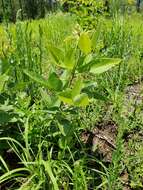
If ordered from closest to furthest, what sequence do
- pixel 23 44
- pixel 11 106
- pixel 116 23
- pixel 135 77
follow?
pixel 11 106, pixel 23 44, pixel 135 77, pixel 116 23

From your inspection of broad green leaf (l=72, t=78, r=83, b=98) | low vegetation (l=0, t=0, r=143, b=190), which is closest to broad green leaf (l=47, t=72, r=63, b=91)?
low vegetation (l=0, t=0, r=143, b=190)

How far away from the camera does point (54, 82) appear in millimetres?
1602

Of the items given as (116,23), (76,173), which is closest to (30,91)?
(76,173)

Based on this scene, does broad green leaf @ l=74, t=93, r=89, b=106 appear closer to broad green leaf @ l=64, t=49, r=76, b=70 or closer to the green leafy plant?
the green leafy plant

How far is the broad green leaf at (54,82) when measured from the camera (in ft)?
5.23

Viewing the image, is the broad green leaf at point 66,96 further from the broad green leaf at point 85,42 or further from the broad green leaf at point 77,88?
the broad green leaf at point 85,42

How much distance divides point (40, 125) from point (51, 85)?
1.02 feet

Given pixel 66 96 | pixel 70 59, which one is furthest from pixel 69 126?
pixel 70 59

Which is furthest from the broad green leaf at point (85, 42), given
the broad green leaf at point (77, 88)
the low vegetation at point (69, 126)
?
the broad green leaf at point (77, 88)

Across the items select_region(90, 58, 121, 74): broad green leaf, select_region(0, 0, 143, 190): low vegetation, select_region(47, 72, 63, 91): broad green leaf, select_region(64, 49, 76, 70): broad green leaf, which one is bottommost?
select_region(0, 0, 143, 190): low vegetation

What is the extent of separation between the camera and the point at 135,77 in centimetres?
297

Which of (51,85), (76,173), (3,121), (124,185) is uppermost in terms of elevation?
(51,85)

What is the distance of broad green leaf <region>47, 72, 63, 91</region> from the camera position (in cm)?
159

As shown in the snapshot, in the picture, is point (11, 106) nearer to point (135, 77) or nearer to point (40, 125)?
point (40, 125)
